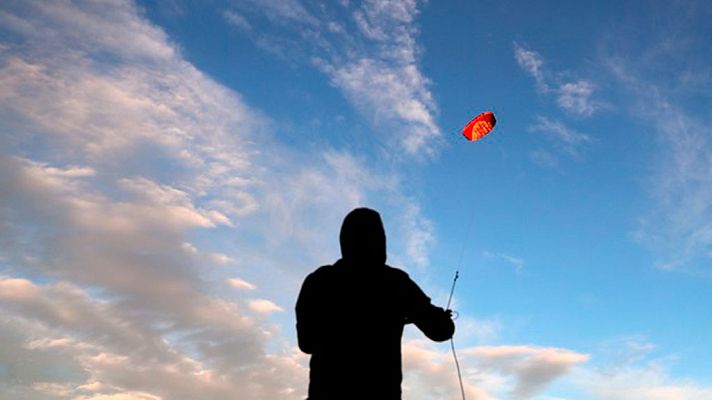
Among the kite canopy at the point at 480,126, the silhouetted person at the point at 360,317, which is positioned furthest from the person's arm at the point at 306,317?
the kite canopy at the point at 480,126

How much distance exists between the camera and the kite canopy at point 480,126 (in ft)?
47.2

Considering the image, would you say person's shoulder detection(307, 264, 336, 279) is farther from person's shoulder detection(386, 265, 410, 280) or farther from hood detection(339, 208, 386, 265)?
person's shoulder detection(386, 265, 410, 280)

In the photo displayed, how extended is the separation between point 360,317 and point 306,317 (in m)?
0.46

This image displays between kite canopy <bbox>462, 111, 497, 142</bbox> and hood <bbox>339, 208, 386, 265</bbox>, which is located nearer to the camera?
hood <bbox>339, 208, 386, 265</bbox>

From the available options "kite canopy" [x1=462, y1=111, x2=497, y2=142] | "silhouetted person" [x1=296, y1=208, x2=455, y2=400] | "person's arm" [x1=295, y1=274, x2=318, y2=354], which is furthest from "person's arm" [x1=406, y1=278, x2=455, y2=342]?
"kite canopy" [x1=462, y1=111, x2=497, y2=142]

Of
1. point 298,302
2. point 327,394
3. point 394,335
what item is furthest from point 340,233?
point 327,394

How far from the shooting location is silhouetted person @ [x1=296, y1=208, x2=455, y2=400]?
4.04 meters

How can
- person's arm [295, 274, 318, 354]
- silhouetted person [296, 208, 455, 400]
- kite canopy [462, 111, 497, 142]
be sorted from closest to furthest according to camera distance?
1. silhouetted person [296, 208, 455, 400]
2. person's arm [295, 274, 318, 354]
3. kite canopy [462, 111, 497, 142]

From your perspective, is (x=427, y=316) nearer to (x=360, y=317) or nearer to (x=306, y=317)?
(x=360, y=317)

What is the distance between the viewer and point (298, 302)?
173 inches

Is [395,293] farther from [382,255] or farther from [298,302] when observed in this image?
[298,302]

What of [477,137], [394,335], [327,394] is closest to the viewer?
[327,394]

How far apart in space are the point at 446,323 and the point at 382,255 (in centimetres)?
82

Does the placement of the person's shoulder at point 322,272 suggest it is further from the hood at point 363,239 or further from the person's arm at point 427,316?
the person's arm at point 427,316
